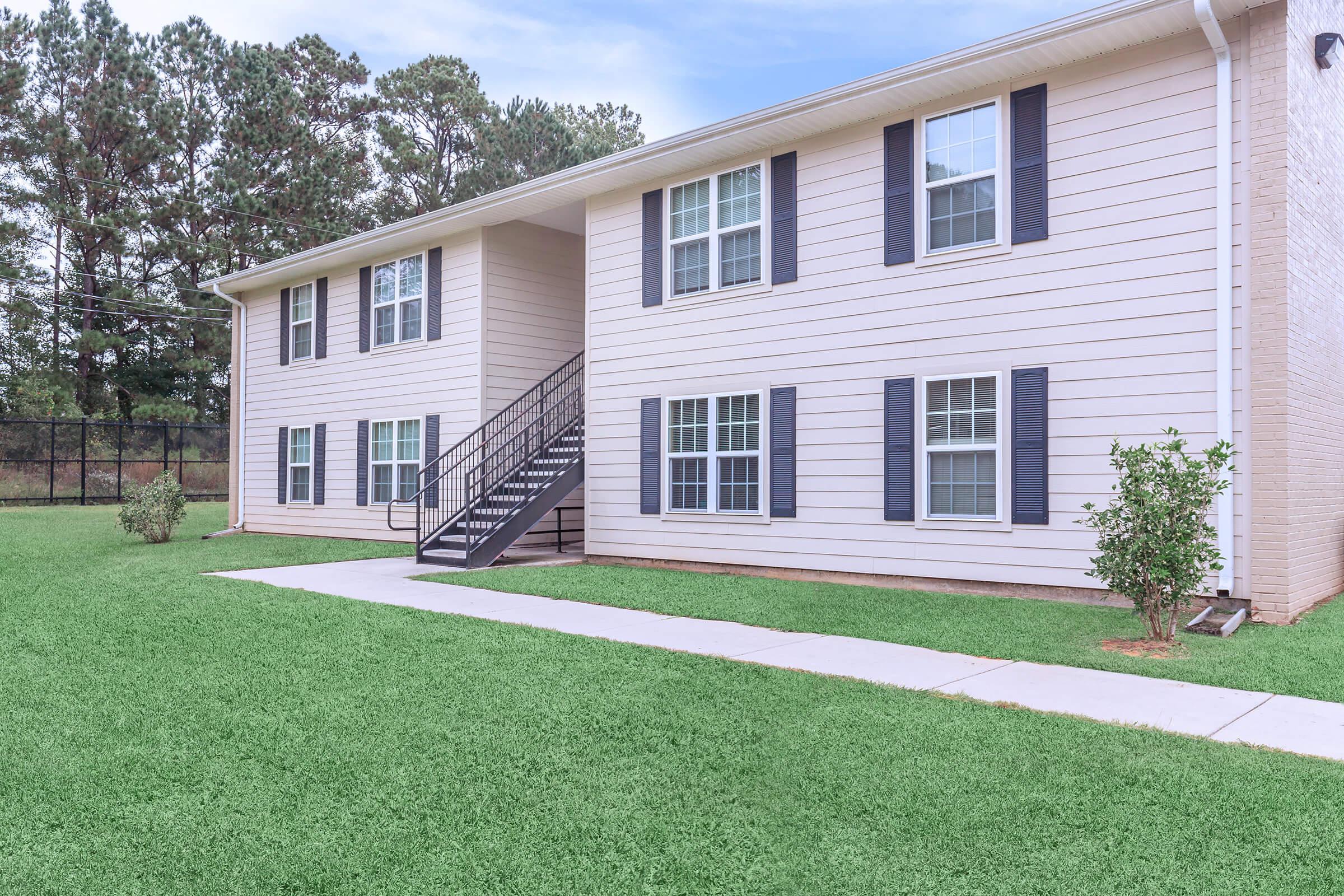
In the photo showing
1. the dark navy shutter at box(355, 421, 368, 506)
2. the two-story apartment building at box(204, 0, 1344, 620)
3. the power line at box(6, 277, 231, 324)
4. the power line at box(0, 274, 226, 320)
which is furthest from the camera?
the power line at box(0, 274, 226, 320)

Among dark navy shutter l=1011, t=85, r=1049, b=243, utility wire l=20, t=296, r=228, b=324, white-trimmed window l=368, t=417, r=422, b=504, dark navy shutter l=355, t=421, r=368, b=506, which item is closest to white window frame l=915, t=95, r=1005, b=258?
dark navy shutter l=1011, t=85, r=1049, b=243

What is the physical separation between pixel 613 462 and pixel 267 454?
28.7 feet

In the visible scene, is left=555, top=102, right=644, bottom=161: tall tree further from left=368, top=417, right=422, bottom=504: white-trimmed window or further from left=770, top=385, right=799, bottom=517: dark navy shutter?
left=770, top=385, right=799, bottom=517: dark navy shutter

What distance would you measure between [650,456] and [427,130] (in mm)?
25226

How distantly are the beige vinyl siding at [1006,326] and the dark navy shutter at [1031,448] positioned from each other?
7 centimetres

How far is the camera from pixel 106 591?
8672 mm

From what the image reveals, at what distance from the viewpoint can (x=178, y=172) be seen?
93.9 ft

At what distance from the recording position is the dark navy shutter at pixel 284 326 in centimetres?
1673

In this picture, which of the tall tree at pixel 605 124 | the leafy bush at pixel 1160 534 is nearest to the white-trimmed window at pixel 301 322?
the leafy bush at pixel 1160 534

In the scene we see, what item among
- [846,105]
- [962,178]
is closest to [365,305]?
[846,105]

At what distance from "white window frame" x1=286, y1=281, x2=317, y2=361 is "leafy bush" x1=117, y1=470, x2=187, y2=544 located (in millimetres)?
2961

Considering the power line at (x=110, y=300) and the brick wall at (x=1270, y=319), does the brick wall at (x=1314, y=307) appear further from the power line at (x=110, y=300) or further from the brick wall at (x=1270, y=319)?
the power line at (x=110, y=300)

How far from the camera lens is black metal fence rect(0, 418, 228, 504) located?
23.3 metres

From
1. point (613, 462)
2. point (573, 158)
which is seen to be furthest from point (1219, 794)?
point (573, 158)
